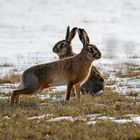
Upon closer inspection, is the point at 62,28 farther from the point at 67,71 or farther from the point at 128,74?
the point at 67,71

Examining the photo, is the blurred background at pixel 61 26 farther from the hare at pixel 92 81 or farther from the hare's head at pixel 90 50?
the hare's head at pixel 90 50

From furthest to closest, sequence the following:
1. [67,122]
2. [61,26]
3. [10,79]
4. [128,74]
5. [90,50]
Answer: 1. [61,26]
2. [128,74]
3. [10,79]
4. [90,50]
5. [67,122]

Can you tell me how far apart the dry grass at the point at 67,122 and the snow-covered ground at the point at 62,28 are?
7437mm

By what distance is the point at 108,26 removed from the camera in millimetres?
43562

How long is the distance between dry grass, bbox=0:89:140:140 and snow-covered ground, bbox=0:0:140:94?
7.44 m

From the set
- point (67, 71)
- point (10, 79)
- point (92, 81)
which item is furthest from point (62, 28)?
point (67, 71)

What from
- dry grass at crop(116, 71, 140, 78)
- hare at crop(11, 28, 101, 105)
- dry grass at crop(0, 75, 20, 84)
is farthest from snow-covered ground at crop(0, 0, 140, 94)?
hare at crop(11, 28, 101, 105)

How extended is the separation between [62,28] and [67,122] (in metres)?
33.2

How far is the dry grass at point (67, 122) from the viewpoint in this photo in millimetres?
8062

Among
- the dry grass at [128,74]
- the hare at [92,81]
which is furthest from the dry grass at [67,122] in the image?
the dry grass at [128,74]

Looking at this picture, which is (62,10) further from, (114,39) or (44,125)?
(44,125)

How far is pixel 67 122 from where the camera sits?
899cm

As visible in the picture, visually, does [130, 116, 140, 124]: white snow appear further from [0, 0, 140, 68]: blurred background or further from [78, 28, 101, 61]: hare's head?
[0, 0, 140, 68]: blurred background

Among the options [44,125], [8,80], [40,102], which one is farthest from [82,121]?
[8,80]
